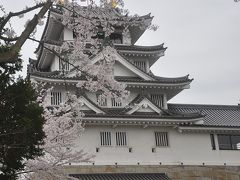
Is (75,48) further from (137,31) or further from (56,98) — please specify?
(137,31)

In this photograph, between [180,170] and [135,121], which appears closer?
[135,121]

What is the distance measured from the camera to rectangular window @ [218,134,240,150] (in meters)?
20.9

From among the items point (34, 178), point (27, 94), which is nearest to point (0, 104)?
point (27, 94)

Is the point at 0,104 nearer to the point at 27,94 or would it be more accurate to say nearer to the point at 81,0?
the point at 27,94

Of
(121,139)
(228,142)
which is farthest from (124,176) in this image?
(228,142)

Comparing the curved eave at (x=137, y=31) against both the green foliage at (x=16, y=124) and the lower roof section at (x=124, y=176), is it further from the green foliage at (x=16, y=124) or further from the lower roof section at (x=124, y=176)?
the green foliage at (x=16, y=124)

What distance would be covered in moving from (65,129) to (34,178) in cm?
368

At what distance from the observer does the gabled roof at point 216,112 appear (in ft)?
70.9

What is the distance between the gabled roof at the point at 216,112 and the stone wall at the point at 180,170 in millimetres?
2265

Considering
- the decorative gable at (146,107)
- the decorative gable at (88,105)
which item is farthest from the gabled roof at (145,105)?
the decorative gable at (88,105)

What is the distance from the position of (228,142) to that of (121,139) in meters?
5.60

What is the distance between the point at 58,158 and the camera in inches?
558

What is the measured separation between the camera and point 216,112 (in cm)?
2294

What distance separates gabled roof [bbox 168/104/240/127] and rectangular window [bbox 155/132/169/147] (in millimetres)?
2149
